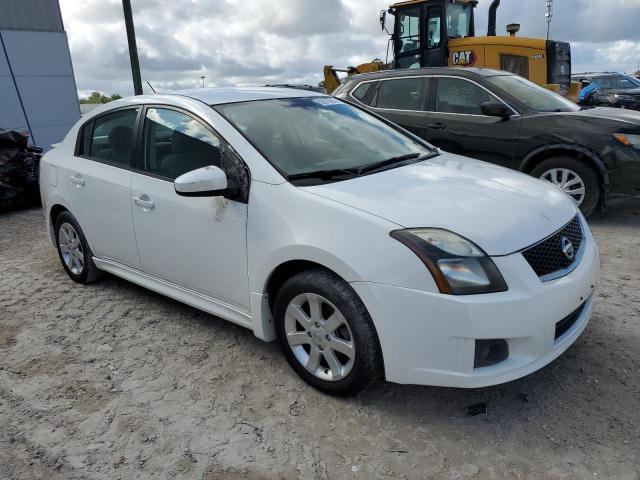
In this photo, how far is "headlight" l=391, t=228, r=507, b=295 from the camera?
2.38 metres

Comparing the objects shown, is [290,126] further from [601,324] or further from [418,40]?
[418,40]

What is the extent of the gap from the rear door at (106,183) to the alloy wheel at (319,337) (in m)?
1.48

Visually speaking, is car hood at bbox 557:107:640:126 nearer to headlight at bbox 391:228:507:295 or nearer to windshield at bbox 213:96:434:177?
windshield at bbox 213:96:434:177

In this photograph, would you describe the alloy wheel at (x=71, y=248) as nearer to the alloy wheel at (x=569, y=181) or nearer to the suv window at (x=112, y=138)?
the suv window at (x=112, y=138)

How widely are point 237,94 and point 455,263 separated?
80.2 inches

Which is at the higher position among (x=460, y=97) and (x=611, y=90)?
(x=460, y=97)

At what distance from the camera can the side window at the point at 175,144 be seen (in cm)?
332

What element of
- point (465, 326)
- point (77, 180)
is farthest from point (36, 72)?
point (465, 326)

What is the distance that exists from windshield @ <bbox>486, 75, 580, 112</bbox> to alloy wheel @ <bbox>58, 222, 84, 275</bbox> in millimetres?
4799

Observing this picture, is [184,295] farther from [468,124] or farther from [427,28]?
[427,28]

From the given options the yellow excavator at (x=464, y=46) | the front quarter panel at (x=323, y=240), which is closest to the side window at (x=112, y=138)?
the front quarter panel at (x=323, y=240)

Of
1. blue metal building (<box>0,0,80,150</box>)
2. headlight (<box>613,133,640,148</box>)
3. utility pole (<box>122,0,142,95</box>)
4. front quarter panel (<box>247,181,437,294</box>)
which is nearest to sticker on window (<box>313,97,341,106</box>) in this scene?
front quarter panel (<box>247,181,437,294</box>)

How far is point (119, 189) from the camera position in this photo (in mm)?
→ 3785

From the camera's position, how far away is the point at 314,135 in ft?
11.3
